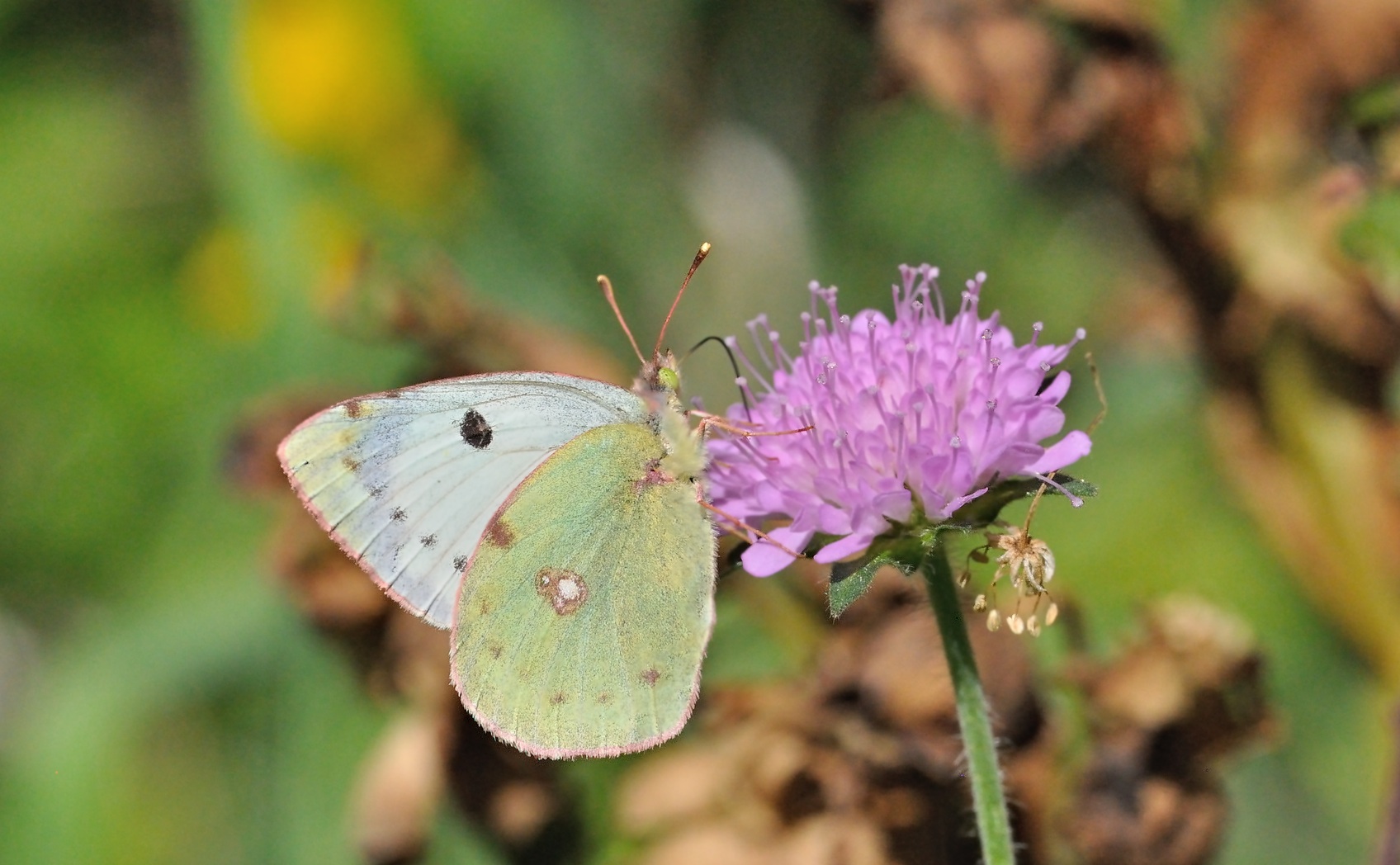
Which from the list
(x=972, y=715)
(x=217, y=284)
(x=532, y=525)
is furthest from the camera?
(x=217, y=284)

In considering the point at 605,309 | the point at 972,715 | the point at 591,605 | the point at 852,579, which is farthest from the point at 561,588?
the point at 605,309

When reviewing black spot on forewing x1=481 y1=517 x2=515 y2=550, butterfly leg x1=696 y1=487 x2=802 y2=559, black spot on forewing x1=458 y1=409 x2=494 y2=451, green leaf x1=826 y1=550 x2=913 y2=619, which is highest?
green leaf x1=826 y1=550 x2=913 y2=619

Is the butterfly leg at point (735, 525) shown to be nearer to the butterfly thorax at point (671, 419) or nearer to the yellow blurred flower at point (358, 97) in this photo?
the butterfly thorax at point (671, 419)

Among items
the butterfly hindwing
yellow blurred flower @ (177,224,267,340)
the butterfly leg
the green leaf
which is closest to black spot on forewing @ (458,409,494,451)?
the butterfly hindwing

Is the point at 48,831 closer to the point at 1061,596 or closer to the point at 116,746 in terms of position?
the point at 116,746

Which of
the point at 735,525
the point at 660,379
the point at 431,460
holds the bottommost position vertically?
the point at 431,460

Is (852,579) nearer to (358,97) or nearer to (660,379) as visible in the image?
(660,379)

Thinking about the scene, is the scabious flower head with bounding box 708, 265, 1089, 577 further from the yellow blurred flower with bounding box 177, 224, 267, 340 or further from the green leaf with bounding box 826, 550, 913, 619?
the yellow blurred flower with bounding box 177, 224, 267, 340

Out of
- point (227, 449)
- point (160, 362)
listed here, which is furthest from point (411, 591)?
point (160, 362)
